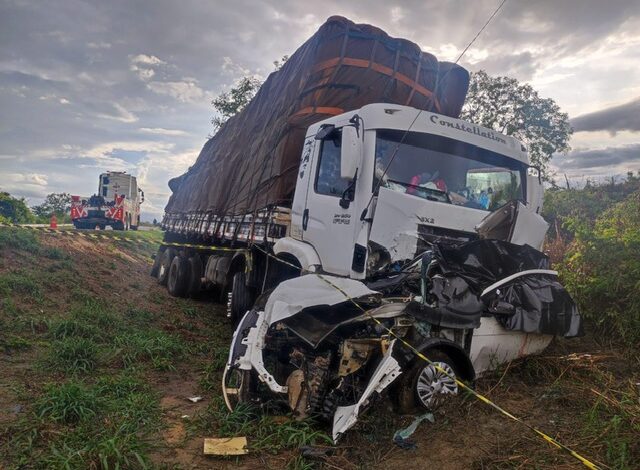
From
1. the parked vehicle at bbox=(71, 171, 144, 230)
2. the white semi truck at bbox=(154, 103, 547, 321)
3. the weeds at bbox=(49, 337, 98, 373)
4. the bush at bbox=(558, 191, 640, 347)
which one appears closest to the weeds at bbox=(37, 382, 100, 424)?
the weeds at bbox=(49, 337, 98, 373)

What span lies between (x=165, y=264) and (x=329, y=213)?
25.3 feet

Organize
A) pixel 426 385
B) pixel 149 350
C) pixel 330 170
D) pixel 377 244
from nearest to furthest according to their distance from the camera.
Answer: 1. pixel 426 385
2. pixel 377 244
3. pixel 330 170
4. pixel 149 350

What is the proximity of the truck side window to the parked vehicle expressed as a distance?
72.7 feet

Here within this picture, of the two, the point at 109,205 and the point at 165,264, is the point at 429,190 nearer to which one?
the point at 165,264

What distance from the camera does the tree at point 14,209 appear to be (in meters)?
23.2

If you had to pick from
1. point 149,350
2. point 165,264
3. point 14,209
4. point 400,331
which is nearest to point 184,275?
point 165,264

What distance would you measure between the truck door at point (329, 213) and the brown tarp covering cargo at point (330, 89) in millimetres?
812

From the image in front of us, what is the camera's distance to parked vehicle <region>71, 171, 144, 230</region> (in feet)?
79.5

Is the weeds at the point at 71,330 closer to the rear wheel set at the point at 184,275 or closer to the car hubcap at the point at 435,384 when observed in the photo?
the rear wheel set at the point at 184,275

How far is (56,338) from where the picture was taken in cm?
572

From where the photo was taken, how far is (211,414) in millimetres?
3840

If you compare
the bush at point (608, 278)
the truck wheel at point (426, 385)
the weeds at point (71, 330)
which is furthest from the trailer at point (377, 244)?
the weeds at point (71, 330)

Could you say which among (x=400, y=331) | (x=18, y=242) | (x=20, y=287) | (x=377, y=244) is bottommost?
(x=20, y=287)

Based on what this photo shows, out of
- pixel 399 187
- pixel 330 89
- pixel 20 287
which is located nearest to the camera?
pixel 399 187
